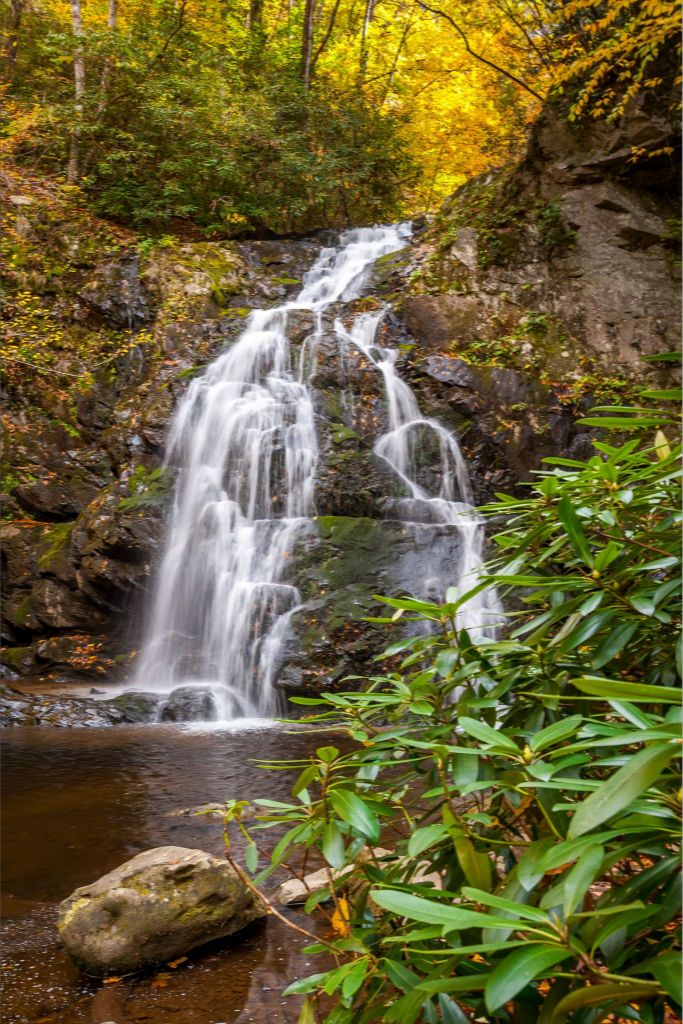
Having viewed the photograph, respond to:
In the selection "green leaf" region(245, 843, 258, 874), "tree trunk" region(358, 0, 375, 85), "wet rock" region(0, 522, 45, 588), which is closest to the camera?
"green leaf" region(245, 843, 258, 874)

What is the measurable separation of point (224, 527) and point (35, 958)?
668 cm

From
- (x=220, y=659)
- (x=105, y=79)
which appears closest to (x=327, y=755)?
(x=220, y=659)

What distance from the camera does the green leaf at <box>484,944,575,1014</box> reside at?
0.76m

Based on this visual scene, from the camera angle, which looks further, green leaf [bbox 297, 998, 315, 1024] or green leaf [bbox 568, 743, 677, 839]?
green leaf [bbox 297, 998, 315, 1024]

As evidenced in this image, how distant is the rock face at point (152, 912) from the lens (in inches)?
114

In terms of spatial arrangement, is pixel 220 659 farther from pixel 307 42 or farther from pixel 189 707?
pixel 307 42

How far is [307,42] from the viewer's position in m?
16.7

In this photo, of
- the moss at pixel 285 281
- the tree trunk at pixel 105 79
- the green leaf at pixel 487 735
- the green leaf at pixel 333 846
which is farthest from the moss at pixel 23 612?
the tree trunk at pixel 105 79

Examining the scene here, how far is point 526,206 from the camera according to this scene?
12422 millimetres

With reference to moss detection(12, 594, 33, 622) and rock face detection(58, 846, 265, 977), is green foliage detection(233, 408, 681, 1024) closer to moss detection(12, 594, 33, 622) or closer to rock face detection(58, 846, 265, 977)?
rock face detection(58, 846, 265, 977)

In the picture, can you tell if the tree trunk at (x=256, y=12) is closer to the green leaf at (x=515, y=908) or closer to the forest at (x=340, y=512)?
the forest at (x=340, y=512)

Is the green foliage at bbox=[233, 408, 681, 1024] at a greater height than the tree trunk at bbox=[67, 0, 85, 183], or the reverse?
the tree trunk at bbox=[67, 0, 85, 183]

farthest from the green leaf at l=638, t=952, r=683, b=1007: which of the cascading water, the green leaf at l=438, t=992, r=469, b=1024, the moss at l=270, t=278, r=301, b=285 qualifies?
the moss at l=270, t=278, r=301, b=285

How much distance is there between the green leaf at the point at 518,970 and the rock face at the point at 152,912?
103 inches
